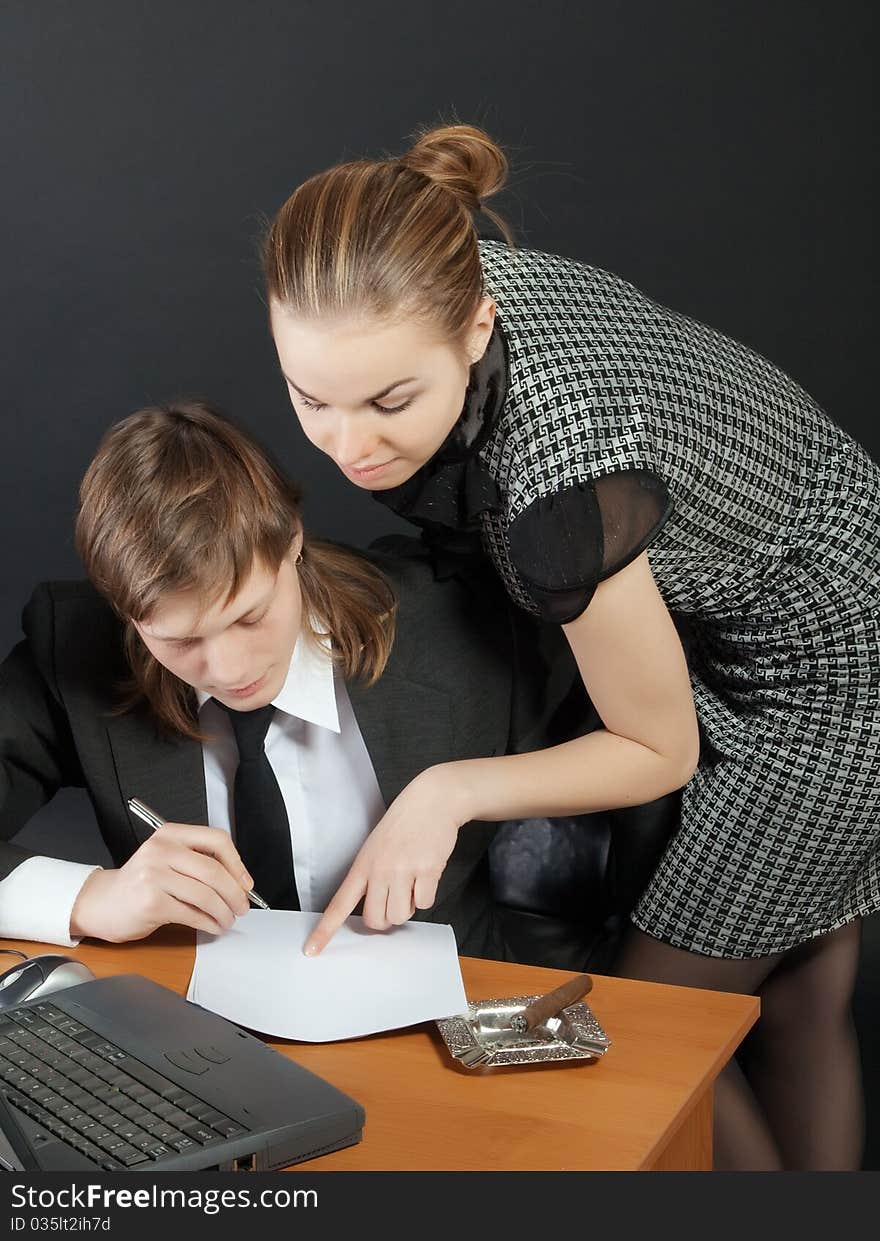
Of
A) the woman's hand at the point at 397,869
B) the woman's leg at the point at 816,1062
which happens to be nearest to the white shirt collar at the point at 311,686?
the woman's hand at the point at 397,869

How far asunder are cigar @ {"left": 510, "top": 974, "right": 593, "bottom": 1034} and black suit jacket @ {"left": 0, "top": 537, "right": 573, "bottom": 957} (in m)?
0.47

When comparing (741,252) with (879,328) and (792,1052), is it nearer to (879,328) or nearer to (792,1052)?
(879,328)

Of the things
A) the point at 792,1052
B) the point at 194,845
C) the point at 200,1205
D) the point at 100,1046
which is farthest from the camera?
the point at 792,1052

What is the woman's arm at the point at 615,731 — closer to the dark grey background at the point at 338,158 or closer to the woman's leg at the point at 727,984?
the woman's leg at the point at 727,984

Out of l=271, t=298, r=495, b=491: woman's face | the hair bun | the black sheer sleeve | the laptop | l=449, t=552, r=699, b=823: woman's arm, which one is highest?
the hair bun

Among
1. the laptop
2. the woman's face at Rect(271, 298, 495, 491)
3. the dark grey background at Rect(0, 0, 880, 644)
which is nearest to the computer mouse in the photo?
the laptop

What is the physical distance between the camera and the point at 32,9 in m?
4.40

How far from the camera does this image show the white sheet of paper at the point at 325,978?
1.65 metres

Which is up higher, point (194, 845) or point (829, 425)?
point (829, 425)

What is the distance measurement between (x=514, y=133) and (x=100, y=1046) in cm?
322

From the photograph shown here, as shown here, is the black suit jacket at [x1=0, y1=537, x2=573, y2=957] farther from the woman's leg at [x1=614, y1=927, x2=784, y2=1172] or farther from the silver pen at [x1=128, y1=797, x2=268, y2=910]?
the woman's leg at [x1=614, y1=927, x2=784, y2=1172]

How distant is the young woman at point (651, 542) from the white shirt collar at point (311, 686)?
0.69ft

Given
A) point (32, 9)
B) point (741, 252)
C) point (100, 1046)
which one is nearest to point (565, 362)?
point (100, 1046)

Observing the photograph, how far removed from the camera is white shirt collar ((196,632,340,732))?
6.60 feet
